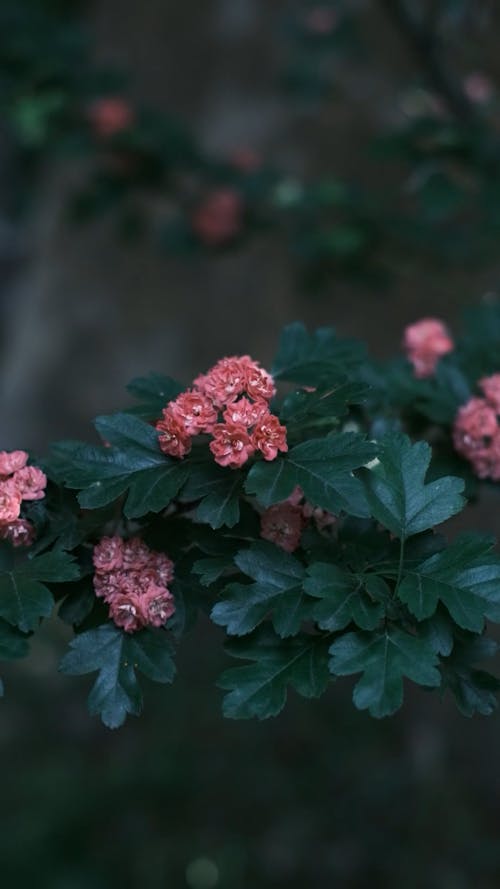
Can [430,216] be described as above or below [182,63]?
above

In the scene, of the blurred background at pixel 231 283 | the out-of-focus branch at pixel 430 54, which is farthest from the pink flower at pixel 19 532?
the out-of-focus branch at pixel 430 54

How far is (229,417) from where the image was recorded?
1.09m

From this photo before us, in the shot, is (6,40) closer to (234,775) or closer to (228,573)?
(228,573)

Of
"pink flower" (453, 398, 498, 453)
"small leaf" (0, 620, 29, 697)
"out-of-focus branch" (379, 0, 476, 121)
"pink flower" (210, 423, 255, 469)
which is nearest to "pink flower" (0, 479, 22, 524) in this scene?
"small leaf" (0, 620, 29, 697)

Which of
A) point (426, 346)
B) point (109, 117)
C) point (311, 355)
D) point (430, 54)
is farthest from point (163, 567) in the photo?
point (109, 117)

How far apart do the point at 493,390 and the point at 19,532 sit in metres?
0.66

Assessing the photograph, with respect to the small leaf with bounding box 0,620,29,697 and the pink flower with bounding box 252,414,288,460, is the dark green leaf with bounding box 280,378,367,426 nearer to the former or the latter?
the pink flower with bounding box 252,414,288,460

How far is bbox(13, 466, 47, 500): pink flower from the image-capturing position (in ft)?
3.65

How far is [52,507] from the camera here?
117cm

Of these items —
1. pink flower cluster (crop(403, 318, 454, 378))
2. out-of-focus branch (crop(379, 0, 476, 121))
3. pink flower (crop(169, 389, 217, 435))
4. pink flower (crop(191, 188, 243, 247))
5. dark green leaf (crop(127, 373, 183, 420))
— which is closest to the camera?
pink flower (crop(169, 389, 217, 435))

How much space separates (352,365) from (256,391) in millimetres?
273

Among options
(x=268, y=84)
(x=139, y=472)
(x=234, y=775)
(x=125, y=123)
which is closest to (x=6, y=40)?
(x=125, y=123)

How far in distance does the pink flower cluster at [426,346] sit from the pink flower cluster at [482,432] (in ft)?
0.55

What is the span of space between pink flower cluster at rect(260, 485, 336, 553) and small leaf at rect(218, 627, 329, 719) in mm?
105
